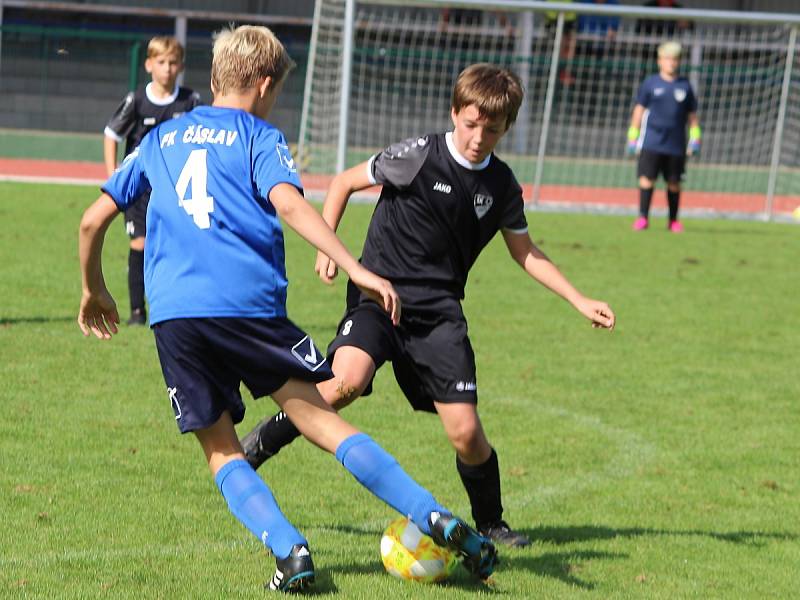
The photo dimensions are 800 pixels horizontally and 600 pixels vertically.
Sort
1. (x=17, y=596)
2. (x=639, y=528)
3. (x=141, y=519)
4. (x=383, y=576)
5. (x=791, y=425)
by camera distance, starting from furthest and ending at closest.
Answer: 1. (x=791, y=425)
2. (x=639, y=528)
3. (x=141, y=519)
4. (x=383, y=576)
5. (x=17, y=596)

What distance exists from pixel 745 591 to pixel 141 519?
2110mm

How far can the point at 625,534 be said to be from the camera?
523cm

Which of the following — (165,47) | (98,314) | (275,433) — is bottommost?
(275,433)

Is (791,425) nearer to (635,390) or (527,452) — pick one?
(635,390)

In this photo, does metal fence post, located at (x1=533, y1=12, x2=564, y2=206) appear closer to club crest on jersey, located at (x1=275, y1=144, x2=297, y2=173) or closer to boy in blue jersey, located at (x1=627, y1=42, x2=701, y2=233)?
boy in blue jersey, located at (x1=627, y1=42, x2=701, y2=233)

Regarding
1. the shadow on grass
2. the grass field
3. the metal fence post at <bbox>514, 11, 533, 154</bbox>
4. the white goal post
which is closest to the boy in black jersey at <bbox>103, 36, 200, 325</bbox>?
the grass field

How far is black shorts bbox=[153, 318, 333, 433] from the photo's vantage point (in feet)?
13.2

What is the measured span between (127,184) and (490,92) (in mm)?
1312

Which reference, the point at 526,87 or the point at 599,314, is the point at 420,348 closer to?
the point at 599,314

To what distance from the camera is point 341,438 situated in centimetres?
415

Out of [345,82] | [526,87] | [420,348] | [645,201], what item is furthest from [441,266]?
[526,87]

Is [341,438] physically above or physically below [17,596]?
above

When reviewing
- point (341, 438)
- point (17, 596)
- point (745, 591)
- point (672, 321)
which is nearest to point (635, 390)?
point (672, 321)

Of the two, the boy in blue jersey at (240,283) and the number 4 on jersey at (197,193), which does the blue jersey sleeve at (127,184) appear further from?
the number 4 on jersey at (197,193)
